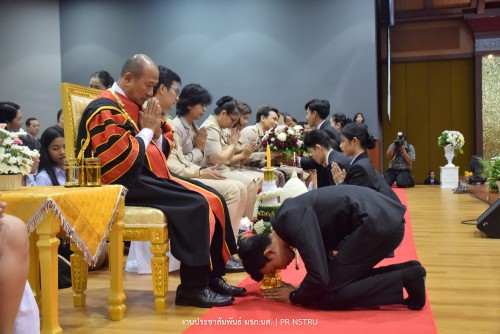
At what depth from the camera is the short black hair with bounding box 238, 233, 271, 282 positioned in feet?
8.62


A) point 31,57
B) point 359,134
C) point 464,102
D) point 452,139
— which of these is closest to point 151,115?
point 359,134

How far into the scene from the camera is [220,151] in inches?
191

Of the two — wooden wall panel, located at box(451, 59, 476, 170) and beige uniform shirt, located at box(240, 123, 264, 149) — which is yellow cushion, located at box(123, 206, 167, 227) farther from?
wooden wall panel, located at box(451, 59, 476, 170)

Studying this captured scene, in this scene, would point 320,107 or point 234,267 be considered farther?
point 320,107

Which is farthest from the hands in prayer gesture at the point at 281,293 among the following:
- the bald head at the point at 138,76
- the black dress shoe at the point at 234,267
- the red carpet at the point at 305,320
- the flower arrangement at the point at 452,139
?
the flower arrangement at the point at 452,139

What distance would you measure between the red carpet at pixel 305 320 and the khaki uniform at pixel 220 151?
215cm

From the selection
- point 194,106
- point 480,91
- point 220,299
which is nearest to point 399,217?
point 220,299

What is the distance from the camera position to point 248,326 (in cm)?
246

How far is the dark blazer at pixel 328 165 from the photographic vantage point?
14.5ft

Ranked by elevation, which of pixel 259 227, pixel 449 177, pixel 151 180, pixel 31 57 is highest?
pixel 31 57

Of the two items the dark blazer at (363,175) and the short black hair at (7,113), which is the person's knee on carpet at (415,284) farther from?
the short black hair at (7,113)

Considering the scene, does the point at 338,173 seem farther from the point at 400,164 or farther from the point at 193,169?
the point at 400,164

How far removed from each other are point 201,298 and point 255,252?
0.39 meters

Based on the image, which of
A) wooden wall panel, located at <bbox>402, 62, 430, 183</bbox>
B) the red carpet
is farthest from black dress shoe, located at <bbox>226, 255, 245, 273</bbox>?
wooden wall panel, located at <bbox>402, 62, 430, 183</bbox>
